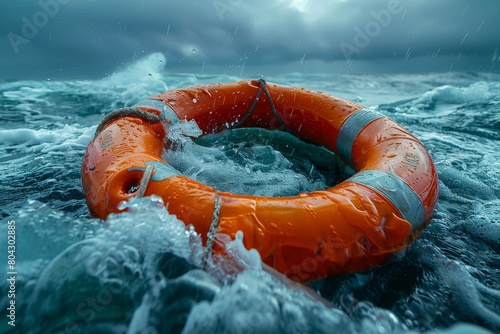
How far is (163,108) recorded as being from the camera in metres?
3.15

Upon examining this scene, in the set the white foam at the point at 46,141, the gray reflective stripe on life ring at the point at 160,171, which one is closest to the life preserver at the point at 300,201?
the gray reflective stripe on life ring at the point at 160,171

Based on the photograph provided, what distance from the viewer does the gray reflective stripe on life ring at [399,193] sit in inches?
75.8

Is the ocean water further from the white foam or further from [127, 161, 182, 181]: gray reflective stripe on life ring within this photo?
the white foam

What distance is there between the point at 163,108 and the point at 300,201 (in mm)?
1961

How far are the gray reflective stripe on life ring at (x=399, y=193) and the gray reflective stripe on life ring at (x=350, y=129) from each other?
3.39 ft

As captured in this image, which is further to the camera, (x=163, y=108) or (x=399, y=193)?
(x=163, y=108)

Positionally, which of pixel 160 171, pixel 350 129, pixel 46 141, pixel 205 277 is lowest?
pixel 46 141

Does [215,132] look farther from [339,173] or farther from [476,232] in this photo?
[476,232]

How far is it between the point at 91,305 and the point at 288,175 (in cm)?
228

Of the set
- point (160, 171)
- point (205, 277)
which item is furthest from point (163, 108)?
point (205, 277)

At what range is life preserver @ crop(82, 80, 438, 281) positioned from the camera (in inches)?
64.2

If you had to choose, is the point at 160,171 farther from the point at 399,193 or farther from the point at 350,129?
the point at 350,129

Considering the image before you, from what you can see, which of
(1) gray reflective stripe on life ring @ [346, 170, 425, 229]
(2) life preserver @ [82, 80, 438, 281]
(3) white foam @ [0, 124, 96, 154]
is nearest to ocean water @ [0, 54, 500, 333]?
(2) life preserver @ [82, 80, 438, 281]

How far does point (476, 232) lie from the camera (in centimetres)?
263
